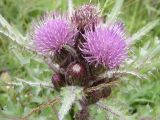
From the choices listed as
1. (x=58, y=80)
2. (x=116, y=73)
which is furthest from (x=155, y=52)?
(x=58, y=80)

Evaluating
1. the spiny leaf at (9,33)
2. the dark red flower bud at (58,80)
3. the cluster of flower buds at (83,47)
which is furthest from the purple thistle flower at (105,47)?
the spiny leaf at (9,33)

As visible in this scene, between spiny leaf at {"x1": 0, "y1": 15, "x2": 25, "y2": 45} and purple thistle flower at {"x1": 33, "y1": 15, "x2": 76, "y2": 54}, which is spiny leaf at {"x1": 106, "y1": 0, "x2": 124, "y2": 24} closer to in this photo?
purple thistle flower at {"x1": 33, "y1": 15, "x2": 76, "y2": 54}

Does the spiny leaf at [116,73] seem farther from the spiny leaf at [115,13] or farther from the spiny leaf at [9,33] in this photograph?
the spiny leaf at [9,33]

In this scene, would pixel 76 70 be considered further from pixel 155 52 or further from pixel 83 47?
pixel 155 52

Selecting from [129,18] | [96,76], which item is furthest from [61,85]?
[129,18]

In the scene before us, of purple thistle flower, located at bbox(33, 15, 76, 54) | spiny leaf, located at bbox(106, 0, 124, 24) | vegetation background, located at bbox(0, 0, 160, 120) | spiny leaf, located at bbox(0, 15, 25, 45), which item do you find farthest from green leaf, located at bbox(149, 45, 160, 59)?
spiny leaf, located at bbox(0, 15, 25, 45)

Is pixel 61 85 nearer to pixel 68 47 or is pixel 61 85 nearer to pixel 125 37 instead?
pixel 68 47
